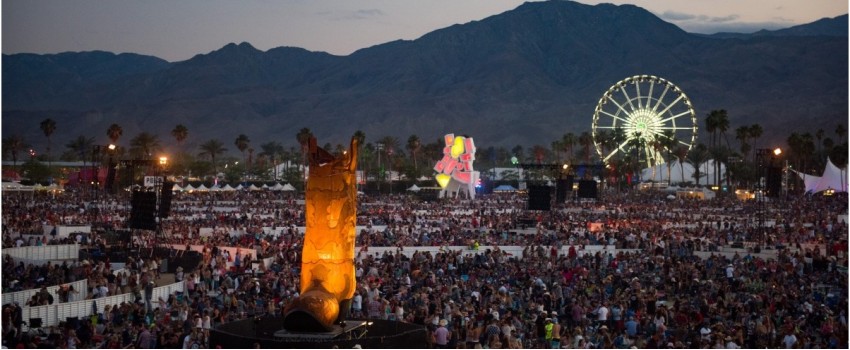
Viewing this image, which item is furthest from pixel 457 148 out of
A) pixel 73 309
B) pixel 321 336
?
pixel 321 336

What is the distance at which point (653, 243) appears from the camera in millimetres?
38312

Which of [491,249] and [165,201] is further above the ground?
[165,201]

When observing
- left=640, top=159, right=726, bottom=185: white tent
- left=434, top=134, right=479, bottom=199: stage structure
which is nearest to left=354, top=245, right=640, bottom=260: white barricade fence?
left=434, top=134, right=479, bottom=199: stage structure

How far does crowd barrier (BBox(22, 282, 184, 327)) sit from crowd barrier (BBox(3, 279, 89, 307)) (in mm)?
884

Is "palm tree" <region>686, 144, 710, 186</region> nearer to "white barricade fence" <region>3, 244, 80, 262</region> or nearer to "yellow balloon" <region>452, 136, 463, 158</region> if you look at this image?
"yellow balloon" <region>452, 136, 463, 158</region>

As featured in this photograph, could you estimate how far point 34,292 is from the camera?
23.4m

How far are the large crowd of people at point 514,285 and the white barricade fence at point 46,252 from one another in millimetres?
907

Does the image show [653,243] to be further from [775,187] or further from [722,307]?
[722,307]

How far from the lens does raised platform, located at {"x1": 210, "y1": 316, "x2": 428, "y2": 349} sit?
17562 mm

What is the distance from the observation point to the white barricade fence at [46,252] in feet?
108

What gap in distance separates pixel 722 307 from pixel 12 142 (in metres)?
108

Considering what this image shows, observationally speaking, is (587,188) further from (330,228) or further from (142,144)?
(142,144)

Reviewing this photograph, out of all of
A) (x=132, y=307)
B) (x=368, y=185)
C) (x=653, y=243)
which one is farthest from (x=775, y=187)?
(x=368, y=185)

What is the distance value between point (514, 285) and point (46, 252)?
14687 mm
